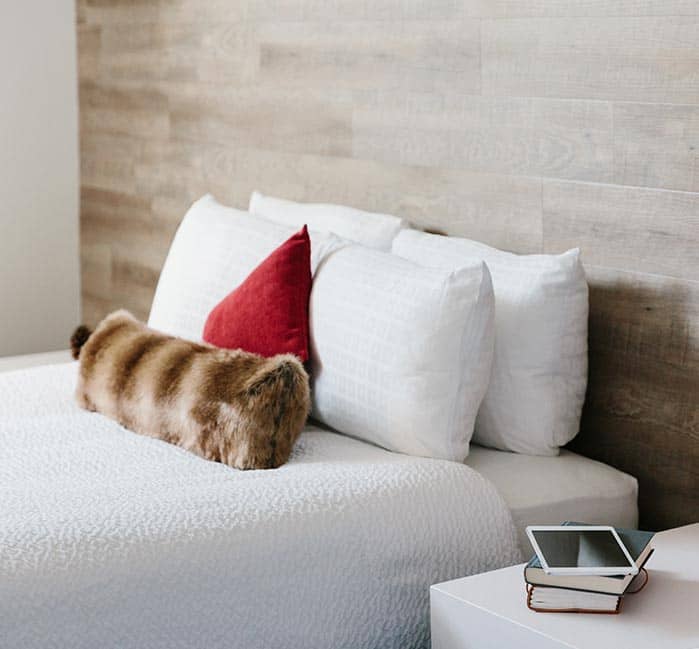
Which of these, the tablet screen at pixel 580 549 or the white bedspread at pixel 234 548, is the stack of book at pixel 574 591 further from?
the white bedspread at pixel 234 548

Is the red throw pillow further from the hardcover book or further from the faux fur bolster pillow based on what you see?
the hardcover book

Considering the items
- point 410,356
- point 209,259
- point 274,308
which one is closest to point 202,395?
point 274,308

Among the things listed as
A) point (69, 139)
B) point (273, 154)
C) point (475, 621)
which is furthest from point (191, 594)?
point (69, 139)

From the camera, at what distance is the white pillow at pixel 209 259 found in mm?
2607

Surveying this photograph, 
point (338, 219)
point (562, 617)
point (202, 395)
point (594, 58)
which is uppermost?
point (594, 58)

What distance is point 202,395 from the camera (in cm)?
223

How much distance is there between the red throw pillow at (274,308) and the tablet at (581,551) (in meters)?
0.73

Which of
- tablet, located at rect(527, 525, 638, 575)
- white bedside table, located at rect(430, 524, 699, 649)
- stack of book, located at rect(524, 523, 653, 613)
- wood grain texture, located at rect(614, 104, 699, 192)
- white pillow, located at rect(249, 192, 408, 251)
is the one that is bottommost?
white bedside table, located at rect(430, 524, 699, 649)

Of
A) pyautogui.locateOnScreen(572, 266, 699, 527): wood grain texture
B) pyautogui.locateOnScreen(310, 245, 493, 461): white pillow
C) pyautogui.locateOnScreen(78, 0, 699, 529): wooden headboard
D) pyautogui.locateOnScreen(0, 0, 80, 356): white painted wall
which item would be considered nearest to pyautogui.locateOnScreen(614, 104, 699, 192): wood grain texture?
pyautogui.locateOnScreen(78, 0, 699, 529): wooden headboard

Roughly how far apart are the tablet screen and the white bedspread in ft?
0.81

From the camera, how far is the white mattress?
2113 mm

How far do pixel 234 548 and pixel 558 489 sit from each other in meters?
0.62

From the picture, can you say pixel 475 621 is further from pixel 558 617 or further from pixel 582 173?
pixel 582 173

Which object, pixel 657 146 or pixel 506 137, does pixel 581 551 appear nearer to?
pixel 657 146
